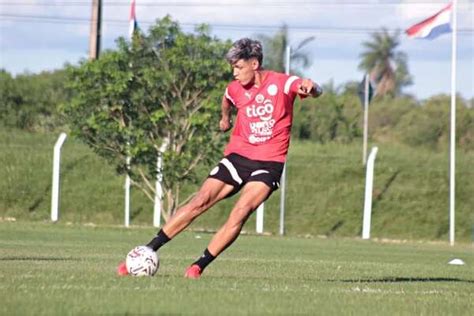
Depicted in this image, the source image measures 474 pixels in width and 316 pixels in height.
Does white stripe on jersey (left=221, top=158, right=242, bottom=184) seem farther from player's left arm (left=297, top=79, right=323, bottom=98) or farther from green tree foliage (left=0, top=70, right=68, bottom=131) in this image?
green tree foliage (left=0, top=70, right=68, bottom=131)

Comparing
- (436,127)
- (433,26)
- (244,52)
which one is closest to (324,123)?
(436,127)

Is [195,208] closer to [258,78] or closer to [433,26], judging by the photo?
[258,78]

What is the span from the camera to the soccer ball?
38.9 feet

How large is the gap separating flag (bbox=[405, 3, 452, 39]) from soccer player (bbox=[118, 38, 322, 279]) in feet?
82.6

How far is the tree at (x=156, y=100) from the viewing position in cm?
3284

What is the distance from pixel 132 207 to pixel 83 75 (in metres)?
7.87

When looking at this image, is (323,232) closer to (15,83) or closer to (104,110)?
(104,110)

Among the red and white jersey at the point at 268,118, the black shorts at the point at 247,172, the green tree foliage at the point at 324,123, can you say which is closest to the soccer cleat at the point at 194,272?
the black shorts at the point at 247,172

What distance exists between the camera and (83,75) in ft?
110

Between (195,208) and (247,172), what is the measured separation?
615 millimetres

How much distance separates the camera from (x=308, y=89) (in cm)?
1206

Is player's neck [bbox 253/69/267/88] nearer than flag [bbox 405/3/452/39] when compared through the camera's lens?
Yes

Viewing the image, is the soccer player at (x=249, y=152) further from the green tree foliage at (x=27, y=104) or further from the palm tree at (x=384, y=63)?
the palm tree at (x=384, y=63)

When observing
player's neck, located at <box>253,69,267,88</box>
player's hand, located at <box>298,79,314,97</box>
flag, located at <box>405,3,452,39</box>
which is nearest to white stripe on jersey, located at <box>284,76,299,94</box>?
player's hand, located at <box>298,79,314,97</box>
